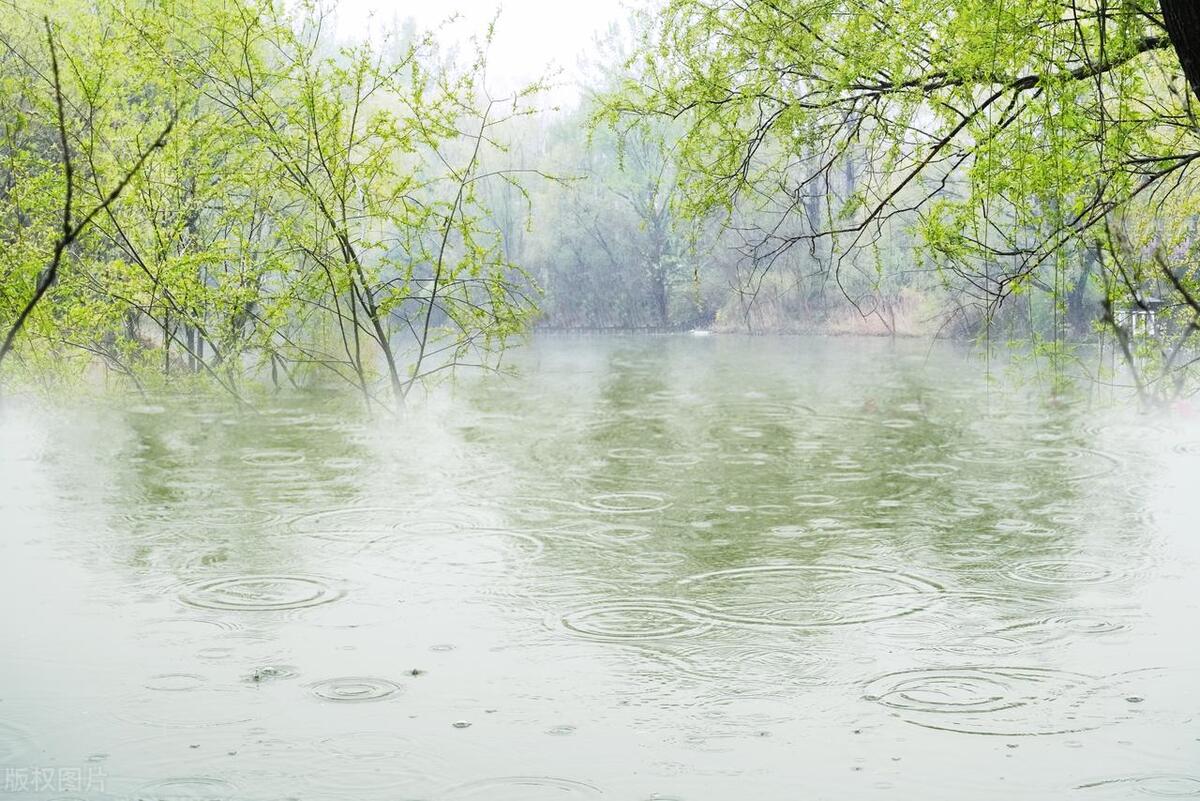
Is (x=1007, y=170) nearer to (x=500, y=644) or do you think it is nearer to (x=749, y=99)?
(x=749, y=99)

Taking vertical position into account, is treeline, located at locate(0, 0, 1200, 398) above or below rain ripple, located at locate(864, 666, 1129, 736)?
above

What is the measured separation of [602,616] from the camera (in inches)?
220

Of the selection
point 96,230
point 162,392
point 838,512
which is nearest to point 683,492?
point 838,512

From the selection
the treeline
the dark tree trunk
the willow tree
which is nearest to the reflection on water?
the treeline

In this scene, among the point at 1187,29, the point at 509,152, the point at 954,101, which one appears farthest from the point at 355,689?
the point at 509,152

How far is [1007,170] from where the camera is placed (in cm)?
598

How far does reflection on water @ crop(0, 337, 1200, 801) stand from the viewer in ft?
13.0

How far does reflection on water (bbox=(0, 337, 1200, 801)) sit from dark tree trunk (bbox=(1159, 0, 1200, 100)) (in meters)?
1.87

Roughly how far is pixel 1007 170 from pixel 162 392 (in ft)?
32.7

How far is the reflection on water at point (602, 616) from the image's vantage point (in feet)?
13.0

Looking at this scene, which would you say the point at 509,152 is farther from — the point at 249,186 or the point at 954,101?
the point at 954,101

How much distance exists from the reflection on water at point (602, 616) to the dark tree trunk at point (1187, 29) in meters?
1.87

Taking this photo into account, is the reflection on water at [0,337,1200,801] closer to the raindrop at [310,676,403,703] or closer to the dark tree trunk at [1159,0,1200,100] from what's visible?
the raindrop at [310,676,403,703]

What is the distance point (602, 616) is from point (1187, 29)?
123 inches
